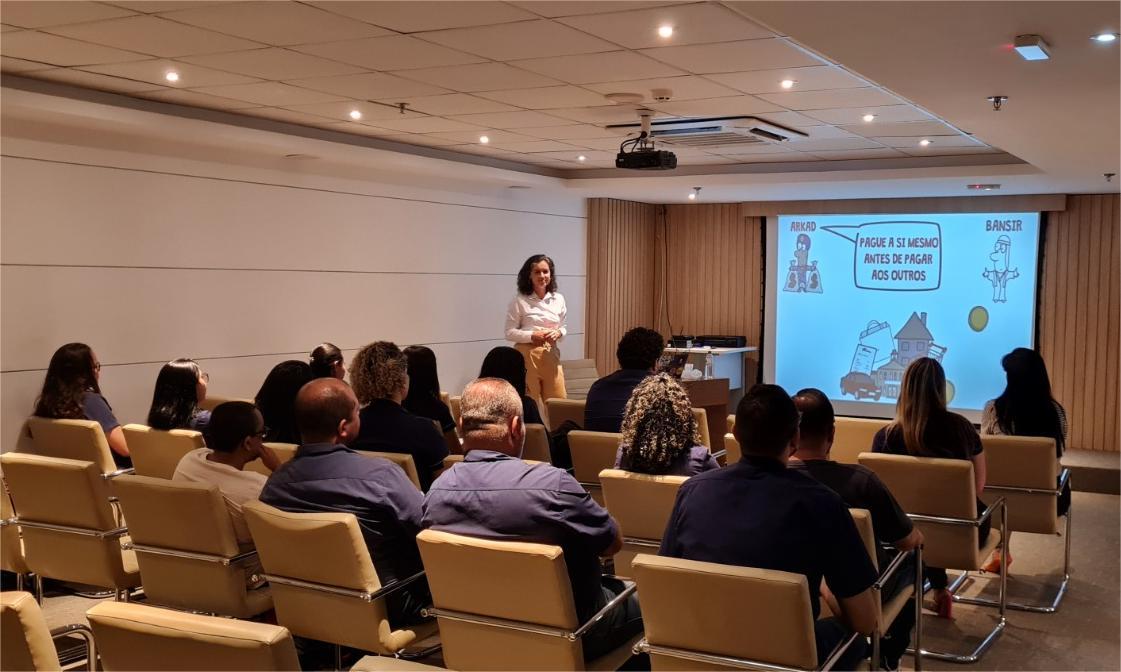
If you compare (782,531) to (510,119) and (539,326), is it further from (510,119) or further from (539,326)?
(539,326)

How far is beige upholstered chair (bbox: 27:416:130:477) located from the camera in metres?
5.28

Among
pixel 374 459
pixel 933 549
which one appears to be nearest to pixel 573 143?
pixel 933 549

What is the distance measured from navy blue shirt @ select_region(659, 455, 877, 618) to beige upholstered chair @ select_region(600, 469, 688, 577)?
2.75 ft

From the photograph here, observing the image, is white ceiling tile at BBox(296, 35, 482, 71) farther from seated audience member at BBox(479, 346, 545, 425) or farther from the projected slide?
the projected slide

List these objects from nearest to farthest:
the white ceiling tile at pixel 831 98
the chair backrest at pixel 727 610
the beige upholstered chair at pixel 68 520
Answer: the chair backrest at pixel 727 610
the beige upholstered chair at pixel 68 520
the white ceiling tile at pixel 831 98

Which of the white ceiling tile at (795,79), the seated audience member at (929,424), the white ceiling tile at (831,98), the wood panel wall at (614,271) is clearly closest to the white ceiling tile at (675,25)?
the white ceiling tile at (795,79)

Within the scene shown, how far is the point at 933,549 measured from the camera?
4578mm

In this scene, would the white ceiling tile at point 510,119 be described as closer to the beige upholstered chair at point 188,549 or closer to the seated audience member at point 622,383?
the seated audience member at point 622,383

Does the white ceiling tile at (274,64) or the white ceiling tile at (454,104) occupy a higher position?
the white ceiling tile at (454,104)

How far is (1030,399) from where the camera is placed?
220 inches

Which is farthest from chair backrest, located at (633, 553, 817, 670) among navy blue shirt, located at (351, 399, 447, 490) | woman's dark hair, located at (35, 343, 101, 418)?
woman's dark hair, located at (35, 343, 101, 418)

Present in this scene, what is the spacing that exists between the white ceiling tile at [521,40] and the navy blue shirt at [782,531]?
2422mm

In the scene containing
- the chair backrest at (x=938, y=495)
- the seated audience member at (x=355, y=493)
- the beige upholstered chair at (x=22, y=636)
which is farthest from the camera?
the chair backrest at (x=938, y=495)

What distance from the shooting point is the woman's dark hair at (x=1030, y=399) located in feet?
18.2
